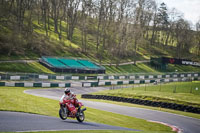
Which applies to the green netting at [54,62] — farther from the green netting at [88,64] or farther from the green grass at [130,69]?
the green grass at [130,69]

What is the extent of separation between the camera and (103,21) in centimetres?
8888

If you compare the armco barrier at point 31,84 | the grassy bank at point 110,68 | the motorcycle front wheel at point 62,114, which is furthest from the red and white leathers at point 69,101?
the grassy bank at point 110,68

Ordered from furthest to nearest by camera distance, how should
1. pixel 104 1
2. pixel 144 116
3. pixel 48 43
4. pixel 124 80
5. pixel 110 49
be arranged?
pixel 104 1 < pixel 110 49 < pixel 48 43 < pixel 124 80 < pixel 144 116

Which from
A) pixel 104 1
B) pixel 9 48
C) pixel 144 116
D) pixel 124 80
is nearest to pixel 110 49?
pixel 104 1

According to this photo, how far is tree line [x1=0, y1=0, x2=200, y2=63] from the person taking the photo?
71.7m

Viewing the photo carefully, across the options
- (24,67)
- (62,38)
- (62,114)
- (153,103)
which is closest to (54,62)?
(24,67)

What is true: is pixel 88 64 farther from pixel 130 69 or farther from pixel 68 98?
pixel 68 98

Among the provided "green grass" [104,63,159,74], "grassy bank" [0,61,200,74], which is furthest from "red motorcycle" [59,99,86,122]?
"green grass" [104,63,159,74]

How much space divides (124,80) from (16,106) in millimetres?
39448

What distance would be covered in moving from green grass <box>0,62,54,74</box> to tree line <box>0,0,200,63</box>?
607 cm

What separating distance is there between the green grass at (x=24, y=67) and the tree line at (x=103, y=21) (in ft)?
19.9

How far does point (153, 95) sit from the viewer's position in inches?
1328

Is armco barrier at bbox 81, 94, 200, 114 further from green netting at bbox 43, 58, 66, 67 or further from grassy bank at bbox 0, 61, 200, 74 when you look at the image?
green netting at bbox 43, 58, 66, 67

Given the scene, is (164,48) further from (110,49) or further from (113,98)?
(113,98)
